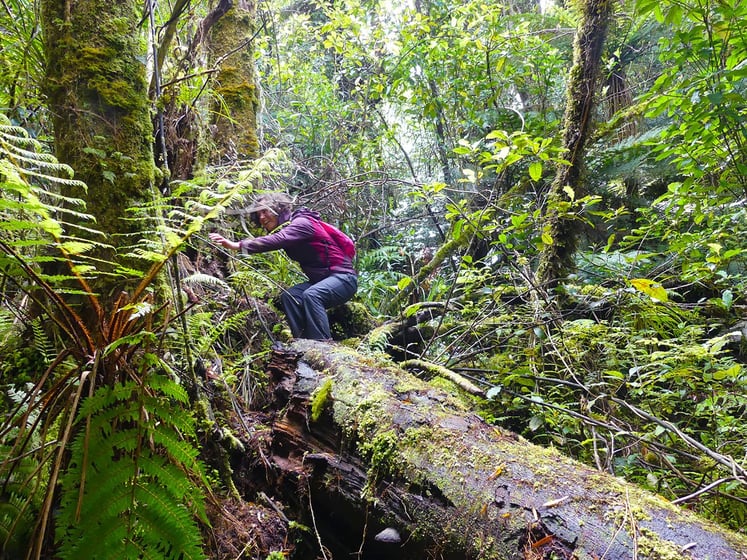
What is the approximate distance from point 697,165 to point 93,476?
4277 millimetres

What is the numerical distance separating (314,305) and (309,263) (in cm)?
63

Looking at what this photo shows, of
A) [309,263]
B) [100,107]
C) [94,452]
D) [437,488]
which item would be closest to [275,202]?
[309,263]

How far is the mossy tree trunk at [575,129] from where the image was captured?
4.07m

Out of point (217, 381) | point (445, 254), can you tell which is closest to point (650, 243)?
point (445, 254)

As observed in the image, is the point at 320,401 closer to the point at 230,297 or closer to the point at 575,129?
the point at 230,297

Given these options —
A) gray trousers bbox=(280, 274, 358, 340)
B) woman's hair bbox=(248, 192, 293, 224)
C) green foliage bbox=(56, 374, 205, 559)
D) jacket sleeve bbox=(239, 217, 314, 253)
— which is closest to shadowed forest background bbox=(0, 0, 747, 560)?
green foliage bbox=(56, 374, 205, 559)

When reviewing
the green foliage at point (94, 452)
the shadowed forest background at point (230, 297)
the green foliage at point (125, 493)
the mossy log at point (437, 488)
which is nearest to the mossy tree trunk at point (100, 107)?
the shadowed forest background at point (230, 297)

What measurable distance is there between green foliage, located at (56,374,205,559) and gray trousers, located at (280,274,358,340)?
118 inches

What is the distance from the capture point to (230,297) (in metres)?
3.90

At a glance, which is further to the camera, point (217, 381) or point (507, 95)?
point (507, 95)

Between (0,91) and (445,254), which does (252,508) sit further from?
(445,254)

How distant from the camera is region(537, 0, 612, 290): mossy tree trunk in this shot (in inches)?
160

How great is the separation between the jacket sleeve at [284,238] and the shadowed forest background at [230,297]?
39cm

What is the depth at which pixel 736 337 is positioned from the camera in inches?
106
